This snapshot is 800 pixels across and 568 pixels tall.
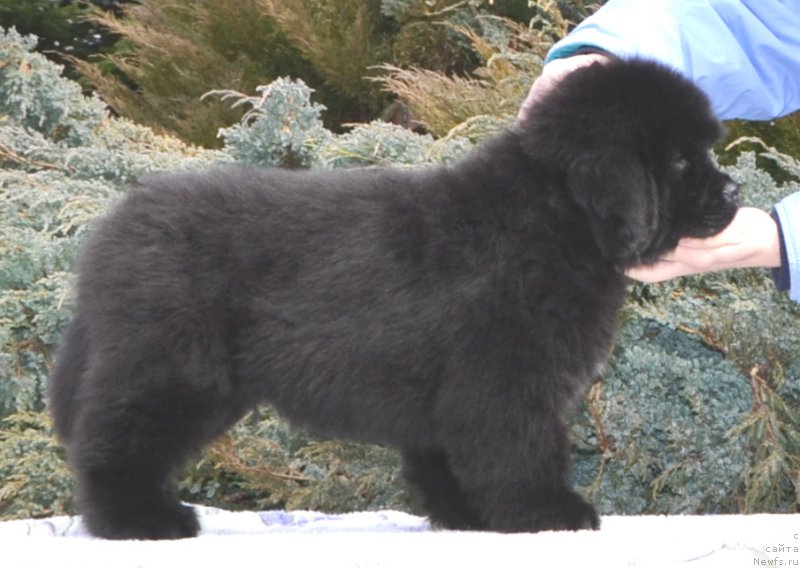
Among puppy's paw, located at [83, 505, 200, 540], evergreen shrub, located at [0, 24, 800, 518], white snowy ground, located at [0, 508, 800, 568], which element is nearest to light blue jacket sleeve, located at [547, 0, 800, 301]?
evergreen shrub, located at [0, 24, 800, 518]

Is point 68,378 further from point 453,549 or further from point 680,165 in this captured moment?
point 680,165

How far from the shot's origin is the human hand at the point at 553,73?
10.2ft

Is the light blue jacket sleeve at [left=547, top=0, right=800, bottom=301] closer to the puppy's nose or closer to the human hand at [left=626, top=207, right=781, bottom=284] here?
the human hand at [left=626, top=207, right=781, bottom=284]

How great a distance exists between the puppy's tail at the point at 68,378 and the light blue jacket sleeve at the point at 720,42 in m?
1.61

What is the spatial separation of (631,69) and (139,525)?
1.64 metres

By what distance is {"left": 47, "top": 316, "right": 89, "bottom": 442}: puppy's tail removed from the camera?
10.2 feet

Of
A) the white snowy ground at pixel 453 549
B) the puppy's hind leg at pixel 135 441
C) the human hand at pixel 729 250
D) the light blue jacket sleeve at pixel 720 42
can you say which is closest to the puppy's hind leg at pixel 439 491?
the white snowy ground at pixel 453 549

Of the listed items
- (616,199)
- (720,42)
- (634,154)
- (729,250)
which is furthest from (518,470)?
(720,42)

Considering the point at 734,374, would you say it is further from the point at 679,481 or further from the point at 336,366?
the point at 336,366

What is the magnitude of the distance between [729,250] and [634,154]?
20.3 inches

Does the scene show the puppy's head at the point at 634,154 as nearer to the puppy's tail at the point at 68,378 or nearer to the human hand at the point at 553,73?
the human hand at the point at 553,73

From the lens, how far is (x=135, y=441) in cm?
294

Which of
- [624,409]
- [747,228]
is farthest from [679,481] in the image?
[747,228]

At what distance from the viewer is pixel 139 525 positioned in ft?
9.70
